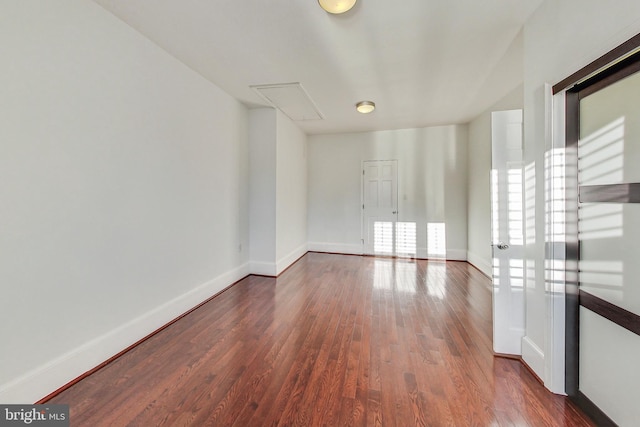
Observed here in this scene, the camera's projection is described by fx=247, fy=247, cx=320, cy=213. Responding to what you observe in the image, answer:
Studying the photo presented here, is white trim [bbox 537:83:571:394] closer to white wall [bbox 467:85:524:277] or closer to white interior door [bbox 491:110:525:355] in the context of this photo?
white interior door [bbox 491:110:525:355]

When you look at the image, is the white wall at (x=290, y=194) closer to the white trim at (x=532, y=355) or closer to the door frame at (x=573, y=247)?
the white trim at (x=532, y=355)

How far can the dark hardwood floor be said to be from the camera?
4.82 ft

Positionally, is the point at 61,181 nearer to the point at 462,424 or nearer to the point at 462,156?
the point at 462,424

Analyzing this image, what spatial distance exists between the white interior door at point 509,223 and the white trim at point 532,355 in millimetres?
74

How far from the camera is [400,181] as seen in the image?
214 inches

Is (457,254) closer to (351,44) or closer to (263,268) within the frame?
(263,268)

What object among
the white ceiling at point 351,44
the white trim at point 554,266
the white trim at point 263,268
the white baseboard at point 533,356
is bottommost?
the white baseboard at point 533,356

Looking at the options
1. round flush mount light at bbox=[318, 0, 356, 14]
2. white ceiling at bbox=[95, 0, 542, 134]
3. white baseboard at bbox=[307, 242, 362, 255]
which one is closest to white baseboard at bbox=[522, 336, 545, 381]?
white ceiling at bbox=[95, 0, 542, 134]

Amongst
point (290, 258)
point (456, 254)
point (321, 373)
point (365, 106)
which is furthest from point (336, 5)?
point (456, 254)

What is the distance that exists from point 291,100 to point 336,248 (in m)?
3.39

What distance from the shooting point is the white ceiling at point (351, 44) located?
191 cm

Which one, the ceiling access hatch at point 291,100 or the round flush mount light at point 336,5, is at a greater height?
the ceiling access hatch at point 291,100

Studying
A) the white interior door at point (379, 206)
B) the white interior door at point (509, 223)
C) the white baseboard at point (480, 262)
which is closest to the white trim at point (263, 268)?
the white interior door at point (379, 206)

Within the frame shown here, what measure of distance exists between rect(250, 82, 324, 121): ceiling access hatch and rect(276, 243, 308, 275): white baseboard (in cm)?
257
